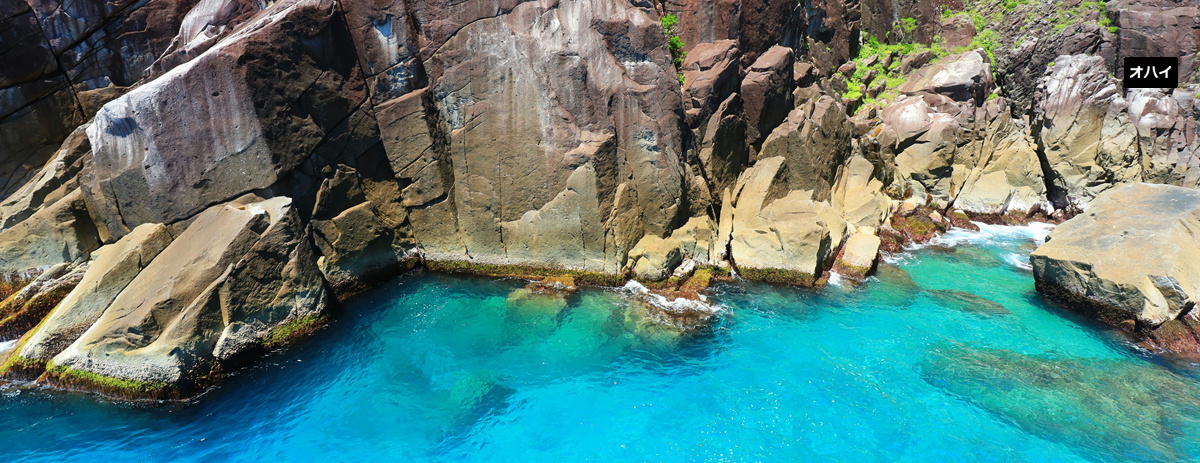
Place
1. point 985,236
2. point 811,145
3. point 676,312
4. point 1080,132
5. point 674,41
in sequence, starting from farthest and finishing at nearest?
point 1080,132, point 985,236, point 811,145, point 674,41, point 676,312

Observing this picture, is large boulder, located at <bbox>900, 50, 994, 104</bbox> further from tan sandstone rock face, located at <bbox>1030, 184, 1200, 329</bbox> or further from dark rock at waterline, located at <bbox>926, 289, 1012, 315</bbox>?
dark rock at waterline, located at <bbox>926, 289, 1012, 315</bbox>

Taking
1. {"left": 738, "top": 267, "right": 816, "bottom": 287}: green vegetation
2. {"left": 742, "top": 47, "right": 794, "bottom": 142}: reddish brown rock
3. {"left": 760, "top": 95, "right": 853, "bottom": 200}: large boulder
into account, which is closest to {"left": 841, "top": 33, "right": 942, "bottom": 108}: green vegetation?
{"left": 760, "top": 95, "right": 853, "bottom": 200}: large boulder

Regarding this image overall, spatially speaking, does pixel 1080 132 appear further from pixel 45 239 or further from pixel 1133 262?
pixel 45 239

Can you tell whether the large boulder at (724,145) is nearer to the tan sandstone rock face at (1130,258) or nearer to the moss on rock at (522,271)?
the moss on rock at (522,271)

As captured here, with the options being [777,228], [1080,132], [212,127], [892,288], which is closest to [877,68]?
[1080,132]

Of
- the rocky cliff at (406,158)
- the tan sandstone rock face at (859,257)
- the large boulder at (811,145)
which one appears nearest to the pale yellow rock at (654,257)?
the rocky cliff at (406,158)
